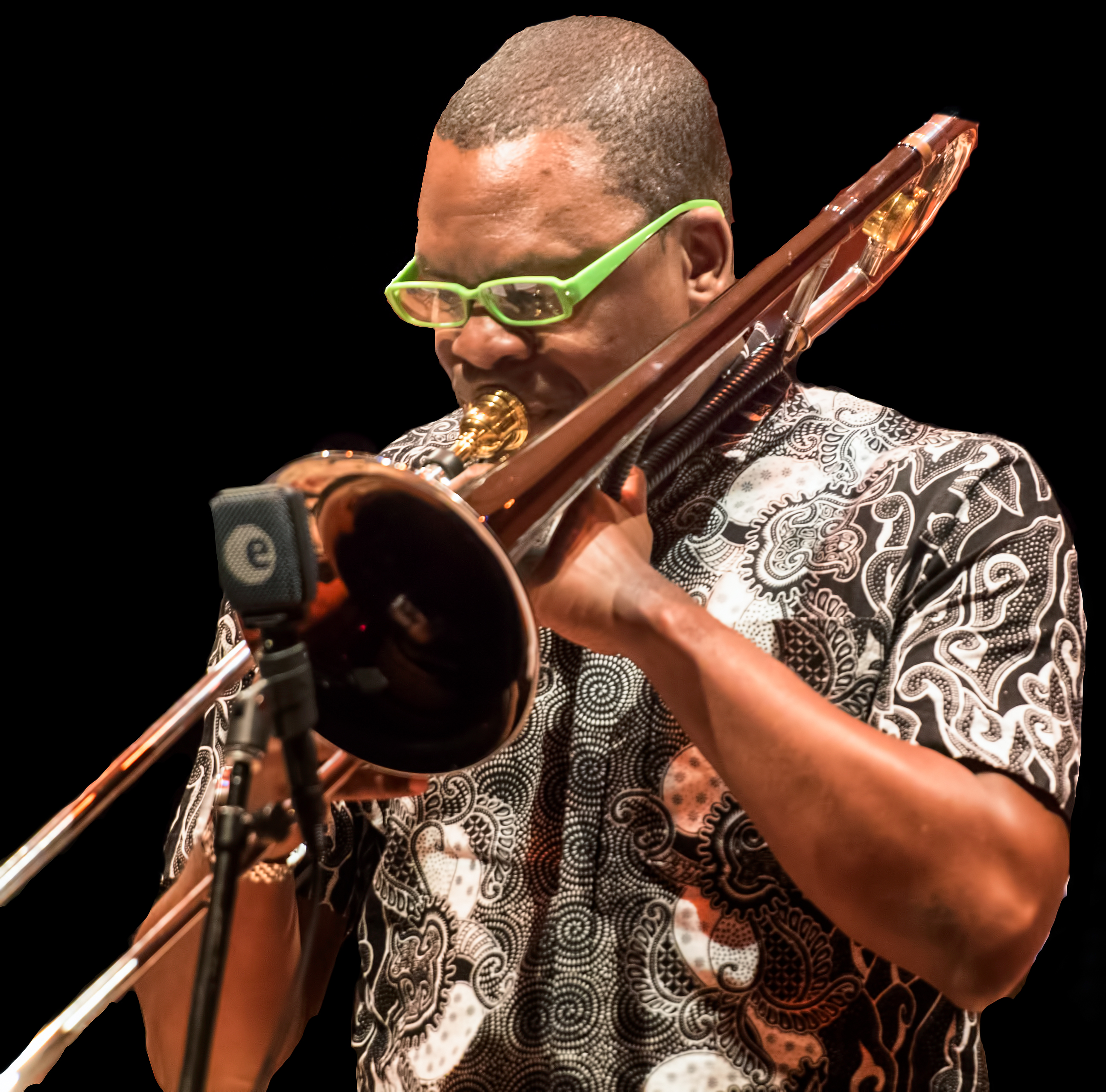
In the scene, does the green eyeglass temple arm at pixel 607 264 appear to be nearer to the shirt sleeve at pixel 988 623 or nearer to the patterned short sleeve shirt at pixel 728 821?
the patterned short sleeve shirt at pixel 728 821

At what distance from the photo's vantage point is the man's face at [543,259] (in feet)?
5.80

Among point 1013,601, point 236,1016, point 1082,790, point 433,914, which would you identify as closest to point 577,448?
point 1013,601

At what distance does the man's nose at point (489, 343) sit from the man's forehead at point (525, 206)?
0.07m

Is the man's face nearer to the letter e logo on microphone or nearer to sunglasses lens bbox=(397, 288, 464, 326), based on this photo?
sunglasses lens bbox=(397, 288, 464, 326)

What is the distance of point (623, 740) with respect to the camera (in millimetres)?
1709

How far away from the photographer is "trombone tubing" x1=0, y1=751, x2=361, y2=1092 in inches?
55.6

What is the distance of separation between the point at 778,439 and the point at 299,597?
98 centimetres

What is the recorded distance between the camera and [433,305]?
6.04ft

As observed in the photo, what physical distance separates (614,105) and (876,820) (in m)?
1.08

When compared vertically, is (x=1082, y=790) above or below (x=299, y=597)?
below

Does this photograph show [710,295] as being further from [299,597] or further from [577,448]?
[299,597]

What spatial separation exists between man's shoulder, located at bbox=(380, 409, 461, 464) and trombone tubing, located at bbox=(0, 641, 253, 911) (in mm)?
550

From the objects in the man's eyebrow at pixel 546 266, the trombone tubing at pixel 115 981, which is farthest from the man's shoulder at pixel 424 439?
the trombone tubing at pixel 115 981

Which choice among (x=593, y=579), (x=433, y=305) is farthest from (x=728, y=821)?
(x=433, y=305)
